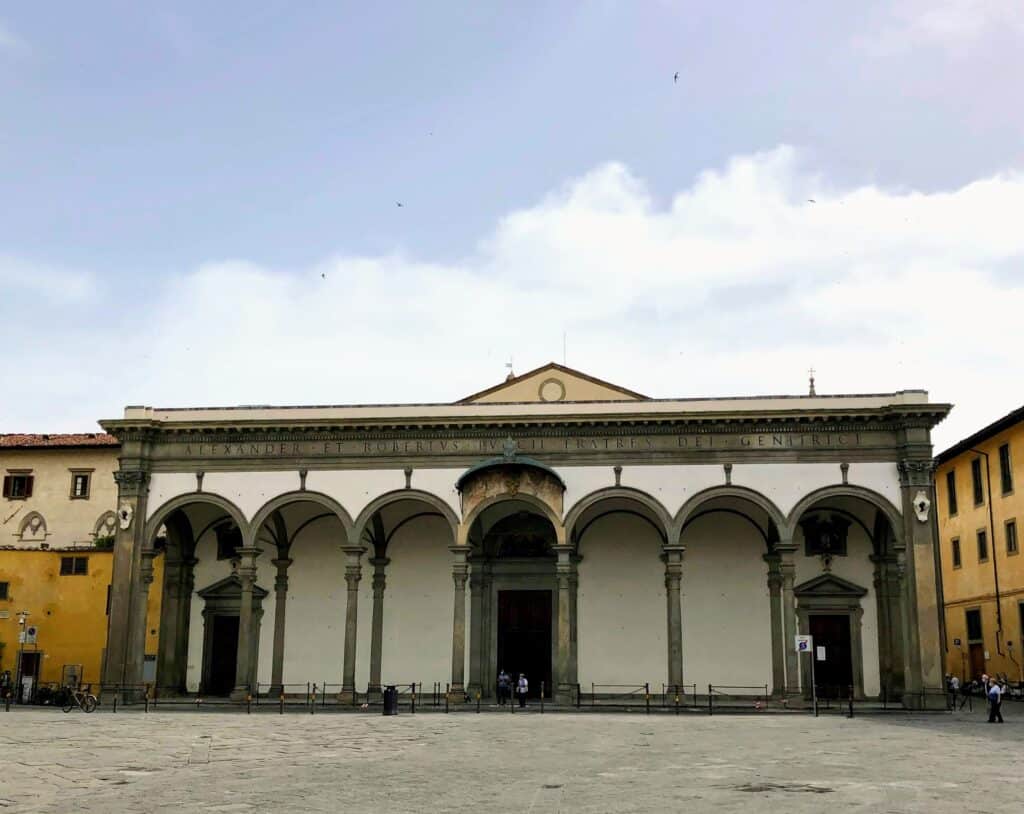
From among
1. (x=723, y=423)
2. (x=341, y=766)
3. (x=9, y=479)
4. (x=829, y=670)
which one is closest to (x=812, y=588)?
(x=829, y=670)

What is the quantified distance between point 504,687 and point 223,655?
9.07 m

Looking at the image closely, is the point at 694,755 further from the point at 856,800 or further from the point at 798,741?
the point at 856,800

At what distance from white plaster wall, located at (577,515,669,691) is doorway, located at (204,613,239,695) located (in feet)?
34.6

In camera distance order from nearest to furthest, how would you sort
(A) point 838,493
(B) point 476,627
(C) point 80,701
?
(C) point 80,701 → (A) point 838,493 → (B) point 476,627

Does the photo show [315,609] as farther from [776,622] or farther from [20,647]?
[776,622]

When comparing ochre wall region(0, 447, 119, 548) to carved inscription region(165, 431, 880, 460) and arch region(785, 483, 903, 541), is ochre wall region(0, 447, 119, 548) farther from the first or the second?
arch region(785, 483, 903, 541)

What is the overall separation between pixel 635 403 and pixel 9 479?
2330 cm

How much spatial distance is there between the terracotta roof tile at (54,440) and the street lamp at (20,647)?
701 cm

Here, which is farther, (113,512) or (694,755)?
(113,512)

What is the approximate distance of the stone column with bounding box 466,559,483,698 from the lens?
3031 centimetres

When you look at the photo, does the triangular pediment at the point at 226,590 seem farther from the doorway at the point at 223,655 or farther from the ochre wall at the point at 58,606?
the ochre wall at the point at 58,606

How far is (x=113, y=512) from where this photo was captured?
3716 cm

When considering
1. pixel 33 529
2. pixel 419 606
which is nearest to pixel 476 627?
pixel 419 606

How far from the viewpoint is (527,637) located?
31188mm
